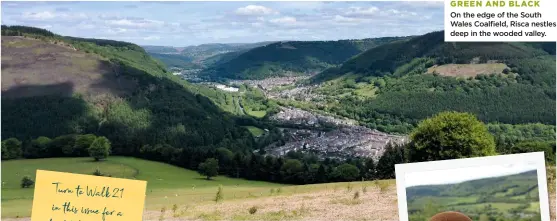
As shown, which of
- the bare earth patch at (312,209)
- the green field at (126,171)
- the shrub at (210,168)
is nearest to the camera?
the bare earth patch at (312,209)

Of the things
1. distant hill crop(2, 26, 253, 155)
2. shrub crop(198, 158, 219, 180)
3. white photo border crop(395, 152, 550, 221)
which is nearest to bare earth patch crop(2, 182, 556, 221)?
white photo border crop(395, 152, 550, 221)

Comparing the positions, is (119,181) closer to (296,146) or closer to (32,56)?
(296,146)

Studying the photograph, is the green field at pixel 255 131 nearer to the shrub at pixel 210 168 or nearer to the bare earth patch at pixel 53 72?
the bare earth patch at pixel 53 72

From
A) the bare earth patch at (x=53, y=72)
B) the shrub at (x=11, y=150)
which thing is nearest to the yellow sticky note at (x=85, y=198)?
the shrub at (x=11, y=150)

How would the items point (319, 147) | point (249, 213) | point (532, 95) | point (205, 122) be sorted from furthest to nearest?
point (532, 95) < point (205, 122) < point (319, 147) < point (249, 213)

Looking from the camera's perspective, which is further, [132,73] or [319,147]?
[132,73]

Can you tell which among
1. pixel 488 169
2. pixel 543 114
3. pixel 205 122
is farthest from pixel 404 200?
pixel 543 114
